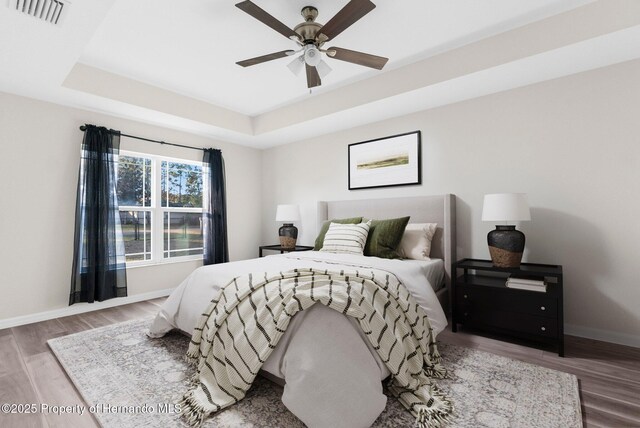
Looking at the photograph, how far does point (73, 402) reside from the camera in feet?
5.94

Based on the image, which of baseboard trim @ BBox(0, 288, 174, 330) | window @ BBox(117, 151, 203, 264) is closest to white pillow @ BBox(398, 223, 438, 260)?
window @ BBox(117, 151, 203, 264)

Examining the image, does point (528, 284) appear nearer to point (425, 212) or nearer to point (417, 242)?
point (417, 242)

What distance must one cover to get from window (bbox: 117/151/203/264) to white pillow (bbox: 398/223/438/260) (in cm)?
301

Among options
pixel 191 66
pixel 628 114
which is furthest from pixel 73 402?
pixel 628 114

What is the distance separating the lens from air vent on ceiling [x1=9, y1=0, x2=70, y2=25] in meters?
1.92

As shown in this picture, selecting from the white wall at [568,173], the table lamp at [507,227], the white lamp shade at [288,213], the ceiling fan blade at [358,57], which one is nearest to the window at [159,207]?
the white lamp shade at [288,213]

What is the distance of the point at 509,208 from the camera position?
2.62m

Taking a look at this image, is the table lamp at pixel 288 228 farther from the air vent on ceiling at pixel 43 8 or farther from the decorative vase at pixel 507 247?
the air vent on ceiling at pixel 43 8

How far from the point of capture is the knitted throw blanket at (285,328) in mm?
1722

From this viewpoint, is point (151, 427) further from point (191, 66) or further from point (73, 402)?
point (191, 66)

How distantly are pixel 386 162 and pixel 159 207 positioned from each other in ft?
10.1

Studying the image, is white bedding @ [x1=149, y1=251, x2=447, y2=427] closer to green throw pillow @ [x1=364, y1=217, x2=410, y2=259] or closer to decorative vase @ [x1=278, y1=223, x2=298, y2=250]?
green throw pillow @ [x1=364, y1=217, x2=410, y2=259]

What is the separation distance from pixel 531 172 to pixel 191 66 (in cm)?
346

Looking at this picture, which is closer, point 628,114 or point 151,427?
point 151,427
